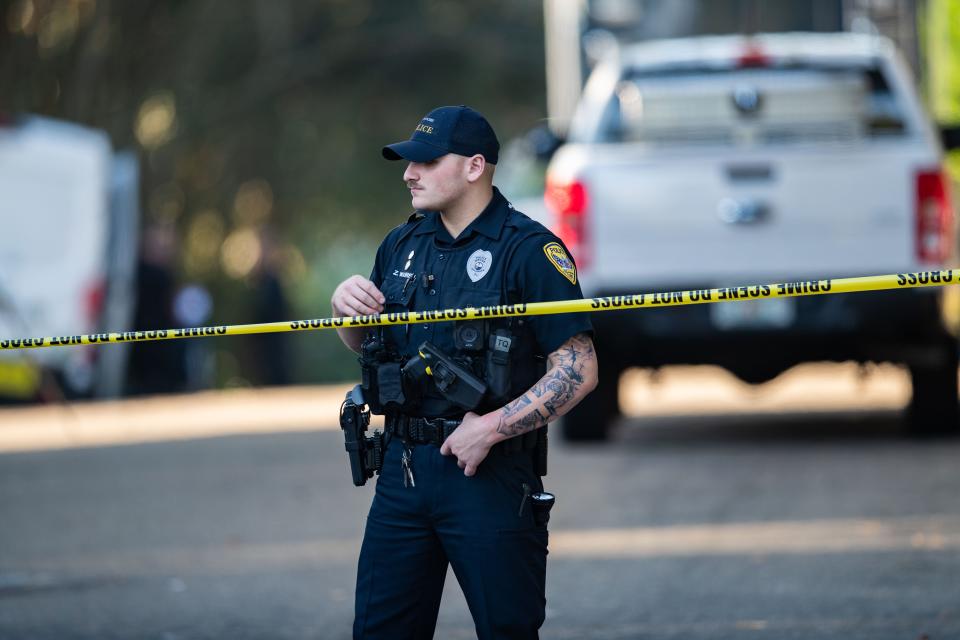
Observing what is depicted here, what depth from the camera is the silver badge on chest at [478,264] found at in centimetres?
484

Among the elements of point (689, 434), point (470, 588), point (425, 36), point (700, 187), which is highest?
point (425, 36)

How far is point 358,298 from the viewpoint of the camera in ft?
15.9

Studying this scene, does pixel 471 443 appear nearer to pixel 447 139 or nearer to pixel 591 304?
pixel 591 304

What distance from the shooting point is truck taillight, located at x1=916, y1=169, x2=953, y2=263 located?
1078 centimetres

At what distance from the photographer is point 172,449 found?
13.5 meters

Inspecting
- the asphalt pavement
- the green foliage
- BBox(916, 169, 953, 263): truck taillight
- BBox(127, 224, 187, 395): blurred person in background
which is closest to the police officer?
the asphalt pavement

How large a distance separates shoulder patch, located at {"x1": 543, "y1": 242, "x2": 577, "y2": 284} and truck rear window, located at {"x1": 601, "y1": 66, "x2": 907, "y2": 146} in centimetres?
651

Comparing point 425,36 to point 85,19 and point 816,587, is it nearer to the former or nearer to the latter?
point 85,19

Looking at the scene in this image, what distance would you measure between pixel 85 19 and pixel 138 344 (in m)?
4.74

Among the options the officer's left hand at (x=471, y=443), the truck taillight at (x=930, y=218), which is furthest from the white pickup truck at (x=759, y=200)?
the officer's left hand at (x=471, y=443)

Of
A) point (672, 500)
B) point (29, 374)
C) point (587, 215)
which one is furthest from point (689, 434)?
point (29, 374)

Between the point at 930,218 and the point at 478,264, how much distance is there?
21.2ft

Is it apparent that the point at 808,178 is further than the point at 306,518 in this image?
Yes

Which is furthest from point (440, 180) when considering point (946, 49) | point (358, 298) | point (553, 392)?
point (946, 49)
